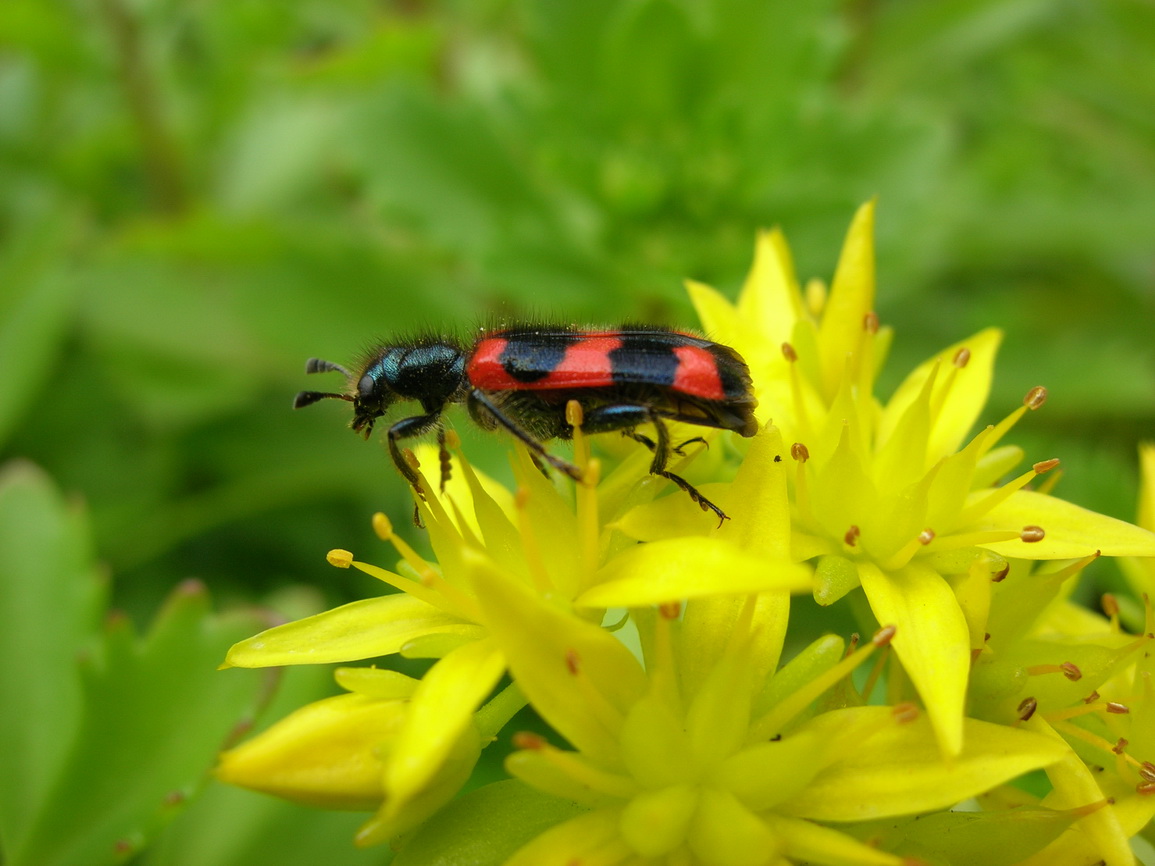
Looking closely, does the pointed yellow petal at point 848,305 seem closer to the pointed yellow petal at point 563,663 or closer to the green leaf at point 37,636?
the pointed yellow petal at point 563,663

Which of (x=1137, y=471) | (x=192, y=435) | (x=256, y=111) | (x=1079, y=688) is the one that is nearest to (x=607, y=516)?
(x=1079, y=688)

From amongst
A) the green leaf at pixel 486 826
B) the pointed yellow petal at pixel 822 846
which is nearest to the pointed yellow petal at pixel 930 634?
the pointed yellow petal at pixel 822 846

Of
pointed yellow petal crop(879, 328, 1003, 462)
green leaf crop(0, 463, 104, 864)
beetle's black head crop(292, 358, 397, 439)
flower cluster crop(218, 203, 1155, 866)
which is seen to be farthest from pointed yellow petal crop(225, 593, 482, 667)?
pointed yellow petal crop(879, 328, 1003, 462)

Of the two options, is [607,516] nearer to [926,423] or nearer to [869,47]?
[926,423]

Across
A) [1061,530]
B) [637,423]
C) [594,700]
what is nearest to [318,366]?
[637,423]

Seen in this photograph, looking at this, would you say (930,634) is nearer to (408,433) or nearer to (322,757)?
(322,757)

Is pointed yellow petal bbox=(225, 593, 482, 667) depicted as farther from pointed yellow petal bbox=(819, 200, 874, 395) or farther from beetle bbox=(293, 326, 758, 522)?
pointed yellow petal bbox=(819, 200, 874, 395)

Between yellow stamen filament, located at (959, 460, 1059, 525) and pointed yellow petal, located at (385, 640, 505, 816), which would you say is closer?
pointed yellow petal, located at (385, 640, 505, 816)

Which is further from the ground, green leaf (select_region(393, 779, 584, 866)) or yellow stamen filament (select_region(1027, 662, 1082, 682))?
green leaf (select_region(393, 779, 584, 866))
